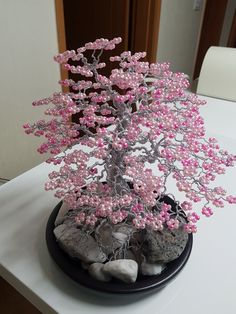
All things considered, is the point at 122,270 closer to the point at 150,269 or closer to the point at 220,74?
the point at 150,269

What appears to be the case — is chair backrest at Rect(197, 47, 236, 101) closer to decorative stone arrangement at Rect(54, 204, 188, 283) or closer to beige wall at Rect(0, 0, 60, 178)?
beige wall at Rect(0, 0, 60, 178)

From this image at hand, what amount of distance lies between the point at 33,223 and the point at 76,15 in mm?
1632

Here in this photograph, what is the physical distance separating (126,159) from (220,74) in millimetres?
992

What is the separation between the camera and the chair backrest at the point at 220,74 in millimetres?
1237

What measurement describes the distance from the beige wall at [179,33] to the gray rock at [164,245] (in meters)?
Result: 1.47

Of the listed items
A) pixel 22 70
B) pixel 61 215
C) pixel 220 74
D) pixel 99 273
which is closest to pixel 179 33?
pixel 220 74

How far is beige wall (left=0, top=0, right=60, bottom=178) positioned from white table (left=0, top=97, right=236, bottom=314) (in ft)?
1.50

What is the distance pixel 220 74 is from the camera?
1.26 meters

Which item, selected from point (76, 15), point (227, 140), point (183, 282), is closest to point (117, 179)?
point (183, 282)

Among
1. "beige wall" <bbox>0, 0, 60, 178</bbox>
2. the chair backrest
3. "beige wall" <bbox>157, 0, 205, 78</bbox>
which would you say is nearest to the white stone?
"beige wall" <bbox>0, 0, 60, 178</bbox>

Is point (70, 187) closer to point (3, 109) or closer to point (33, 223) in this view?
point (33, 223)

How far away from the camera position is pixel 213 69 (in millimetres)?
1263

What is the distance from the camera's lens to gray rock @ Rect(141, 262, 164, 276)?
0.49 meters

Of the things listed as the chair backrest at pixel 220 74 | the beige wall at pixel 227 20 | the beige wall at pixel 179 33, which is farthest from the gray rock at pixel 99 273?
the beige wall at pixel 227 20
